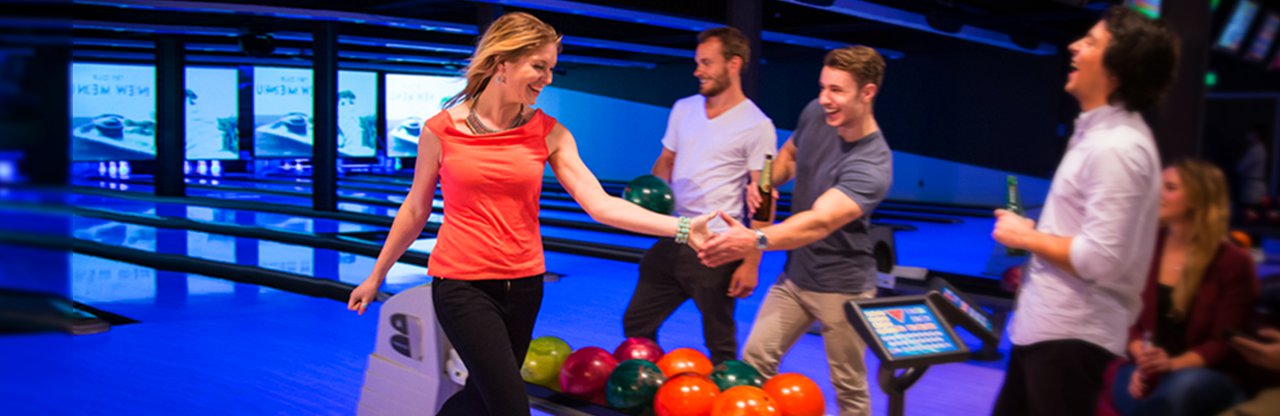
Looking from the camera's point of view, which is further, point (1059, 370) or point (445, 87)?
point (445, 87)

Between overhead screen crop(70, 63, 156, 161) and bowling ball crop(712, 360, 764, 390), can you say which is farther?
overhead screen crop(70, 63, 156, 161)

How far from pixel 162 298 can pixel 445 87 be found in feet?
34.4

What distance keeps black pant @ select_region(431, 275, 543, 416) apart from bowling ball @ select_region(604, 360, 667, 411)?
0.78m

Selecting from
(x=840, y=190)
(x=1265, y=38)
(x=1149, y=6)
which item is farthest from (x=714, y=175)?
(x=1265, y=38)

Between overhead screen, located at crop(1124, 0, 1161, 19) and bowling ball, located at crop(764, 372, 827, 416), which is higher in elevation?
overhead screen, located at crop(1124, 0, 1161, 19)

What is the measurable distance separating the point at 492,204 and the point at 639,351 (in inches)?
50.0

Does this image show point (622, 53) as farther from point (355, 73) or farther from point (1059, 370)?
point (1059, 370)

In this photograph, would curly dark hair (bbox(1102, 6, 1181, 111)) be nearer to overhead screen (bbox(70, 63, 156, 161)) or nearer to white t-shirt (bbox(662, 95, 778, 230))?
white t-shirt (bbox(662, 95, 778, 230))

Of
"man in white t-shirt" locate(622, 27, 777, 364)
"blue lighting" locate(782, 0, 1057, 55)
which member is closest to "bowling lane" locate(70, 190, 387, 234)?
"blue lighting" locate(782, 0, 1057, 55)

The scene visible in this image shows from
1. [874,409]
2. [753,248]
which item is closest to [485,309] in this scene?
[753,248]

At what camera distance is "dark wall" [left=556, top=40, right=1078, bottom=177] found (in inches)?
538

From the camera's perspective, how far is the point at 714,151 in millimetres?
3342

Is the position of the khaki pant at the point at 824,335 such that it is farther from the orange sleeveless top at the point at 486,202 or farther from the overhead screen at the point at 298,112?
the overhead screen at the point at 298,112

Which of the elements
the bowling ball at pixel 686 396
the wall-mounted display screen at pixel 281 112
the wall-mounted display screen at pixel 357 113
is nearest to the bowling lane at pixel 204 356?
the bowling ball at pixel 686 396
